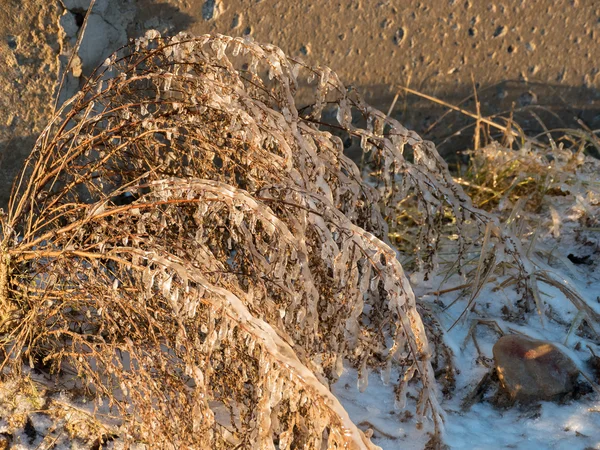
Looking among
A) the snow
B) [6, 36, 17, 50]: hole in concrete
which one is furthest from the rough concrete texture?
the snow

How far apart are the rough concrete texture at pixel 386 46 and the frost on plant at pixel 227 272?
2.38 ft

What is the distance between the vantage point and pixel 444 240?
2.94 meters

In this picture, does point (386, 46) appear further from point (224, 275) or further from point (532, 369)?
point (224, 275)

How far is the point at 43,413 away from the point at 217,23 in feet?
5.37

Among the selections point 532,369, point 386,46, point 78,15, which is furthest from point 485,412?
point 78,15

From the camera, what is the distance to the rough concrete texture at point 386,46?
106 inches

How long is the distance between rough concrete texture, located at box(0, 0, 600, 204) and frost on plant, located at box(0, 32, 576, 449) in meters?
0.73

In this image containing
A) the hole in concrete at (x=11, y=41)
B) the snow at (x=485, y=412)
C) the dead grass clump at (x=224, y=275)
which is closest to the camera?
the dead grass clump at (x=224, y=275)

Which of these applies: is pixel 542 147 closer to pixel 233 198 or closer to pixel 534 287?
pixel 534 287

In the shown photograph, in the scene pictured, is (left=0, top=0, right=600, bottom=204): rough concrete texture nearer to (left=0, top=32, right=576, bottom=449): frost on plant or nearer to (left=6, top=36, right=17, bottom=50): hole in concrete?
(left=6, top=36, right=17, bottom=50): hole in concrete

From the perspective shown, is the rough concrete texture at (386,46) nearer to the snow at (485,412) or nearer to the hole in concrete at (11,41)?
the hole in concrete at (11,41)

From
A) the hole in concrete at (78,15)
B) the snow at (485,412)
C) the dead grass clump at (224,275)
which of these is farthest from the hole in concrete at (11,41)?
the snow at (485,412)

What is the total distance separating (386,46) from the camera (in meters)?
3.14

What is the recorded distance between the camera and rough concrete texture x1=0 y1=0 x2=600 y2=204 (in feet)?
8.85
